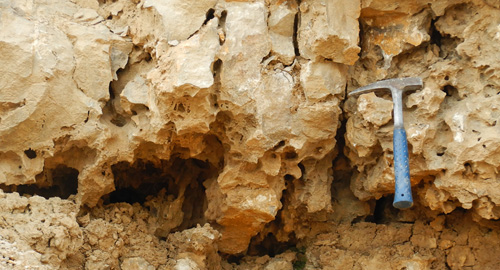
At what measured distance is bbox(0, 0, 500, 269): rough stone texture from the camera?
3047mm

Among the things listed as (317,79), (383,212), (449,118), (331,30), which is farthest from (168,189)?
(449,118)

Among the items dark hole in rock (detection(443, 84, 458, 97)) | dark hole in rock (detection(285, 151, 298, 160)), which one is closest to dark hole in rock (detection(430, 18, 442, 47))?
dark hole in rock (detection(443, 84, 458, 97))

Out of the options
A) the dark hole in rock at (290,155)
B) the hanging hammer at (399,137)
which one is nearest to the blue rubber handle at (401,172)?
the hanging hammer at (399,137)

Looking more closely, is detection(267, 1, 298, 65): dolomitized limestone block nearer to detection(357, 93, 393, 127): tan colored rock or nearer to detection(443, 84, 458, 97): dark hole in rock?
detection(357, 93, 393, 127): tan colored rock

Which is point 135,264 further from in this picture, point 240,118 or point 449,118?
point 449,118

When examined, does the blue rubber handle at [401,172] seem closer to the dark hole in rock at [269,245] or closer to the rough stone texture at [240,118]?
the rough stone texture at [240,118]

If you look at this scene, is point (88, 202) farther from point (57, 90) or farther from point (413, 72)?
point (413, 72)

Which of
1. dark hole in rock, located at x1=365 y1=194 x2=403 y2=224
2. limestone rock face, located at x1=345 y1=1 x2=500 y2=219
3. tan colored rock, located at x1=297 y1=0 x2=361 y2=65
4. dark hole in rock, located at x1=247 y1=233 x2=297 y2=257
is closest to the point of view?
limestone rock face, located at x1=345 y1=1 x2=500 y2=219

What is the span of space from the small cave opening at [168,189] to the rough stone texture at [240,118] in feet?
0.27

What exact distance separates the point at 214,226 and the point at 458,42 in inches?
77.7

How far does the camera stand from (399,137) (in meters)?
3.04

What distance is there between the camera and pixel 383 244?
3.72 meters

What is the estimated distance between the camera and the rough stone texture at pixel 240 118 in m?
3.05

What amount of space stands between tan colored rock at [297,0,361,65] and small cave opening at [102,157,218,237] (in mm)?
1113
